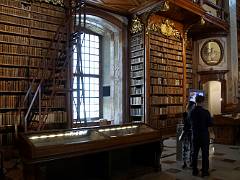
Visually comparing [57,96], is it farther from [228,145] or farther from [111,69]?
[228,145]

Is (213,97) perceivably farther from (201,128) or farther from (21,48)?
(21,48)

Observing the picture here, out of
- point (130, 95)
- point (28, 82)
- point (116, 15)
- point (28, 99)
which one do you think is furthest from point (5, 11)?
point (130, 95)

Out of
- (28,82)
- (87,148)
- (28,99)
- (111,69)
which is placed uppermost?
(111,69)

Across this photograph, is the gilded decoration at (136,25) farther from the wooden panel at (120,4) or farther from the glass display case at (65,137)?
the glass display case at (65,137)

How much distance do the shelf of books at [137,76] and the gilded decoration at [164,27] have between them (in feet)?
1.64

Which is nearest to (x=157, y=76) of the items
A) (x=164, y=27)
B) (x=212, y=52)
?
(x=164, y=27)

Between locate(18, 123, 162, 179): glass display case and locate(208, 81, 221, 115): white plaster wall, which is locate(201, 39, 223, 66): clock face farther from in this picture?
locate(18, 123, 162, 179): glass display case

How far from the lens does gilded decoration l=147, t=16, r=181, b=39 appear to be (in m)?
8.20

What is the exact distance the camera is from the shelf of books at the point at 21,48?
5.55m

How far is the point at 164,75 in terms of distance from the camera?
8.56m

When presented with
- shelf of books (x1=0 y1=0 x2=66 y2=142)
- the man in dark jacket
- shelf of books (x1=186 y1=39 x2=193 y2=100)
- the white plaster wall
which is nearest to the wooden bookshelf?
shelf of books (x1=186 y1=39 x2=193 y2=100)

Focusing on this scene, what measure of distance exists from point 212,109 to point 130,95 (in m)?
5.14

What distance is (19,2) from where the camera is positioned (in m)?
5.88

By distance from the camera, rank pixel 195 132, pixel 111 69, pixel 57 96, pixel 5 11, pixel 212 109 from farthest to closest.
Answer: pixel 212 109 < pixel 111 69 < pixel 57 96 < pixel 5 11 < pixel 195 132
